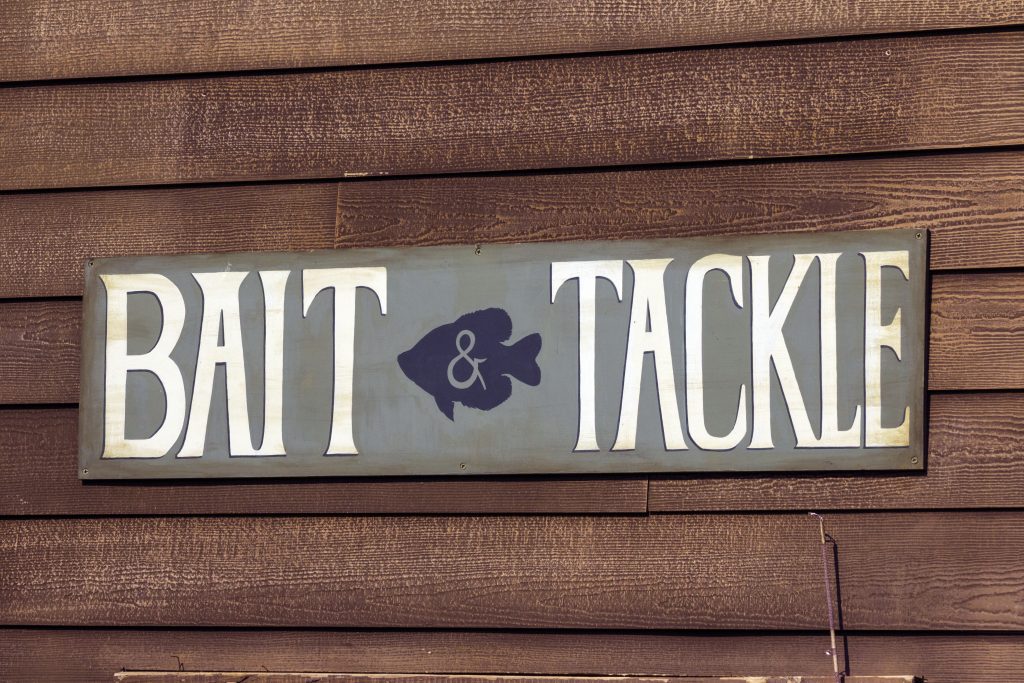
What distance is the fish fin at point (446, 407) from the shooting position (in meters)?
2.01

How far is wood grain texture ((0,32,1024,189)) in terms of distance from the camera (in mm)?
1971

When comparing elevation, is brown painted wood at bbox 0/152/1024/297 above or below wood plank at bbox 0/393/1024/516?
above

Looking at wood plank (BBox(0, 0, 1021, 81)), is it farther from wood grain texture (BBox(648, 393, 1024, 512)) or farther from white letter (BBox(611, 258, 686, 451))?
wood grain texture (BBox(648, 393, 1024, 512))

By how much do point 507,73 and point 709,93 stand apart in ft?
1.13

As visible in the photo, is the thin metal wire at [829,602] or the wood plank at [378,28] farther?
the wood plank at [378,28]

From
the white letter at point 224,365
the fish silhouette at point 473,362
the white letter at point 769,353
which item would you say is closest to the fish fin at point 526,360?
the fish silhouette at point 473,362

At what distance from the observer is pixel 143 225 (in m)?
2.14

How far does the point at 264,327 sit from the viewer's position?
6.77ft

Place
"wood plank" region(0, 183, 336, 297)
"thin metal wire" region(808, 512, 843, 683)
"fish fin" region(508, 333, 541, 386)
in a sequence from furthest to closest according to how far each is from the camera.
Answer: "wood plank" region(0, 183, 336, 297) → "fish fin" region(508, 333, 541, 386) → "thin metal wire" region(808, 512, 843, 683)

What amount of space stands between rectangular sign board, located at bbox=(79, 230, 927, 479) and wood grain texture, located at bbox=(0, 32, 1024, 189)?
0.54 ft

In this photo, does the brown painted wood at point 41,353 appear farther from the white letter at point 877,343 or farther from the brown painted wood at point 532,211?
the white letter at point 877,343

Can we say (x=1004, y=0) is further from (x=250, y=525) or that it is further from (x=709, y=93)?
(x=250, y=525)

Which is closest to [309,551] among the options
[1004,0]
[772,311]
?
[772,311]

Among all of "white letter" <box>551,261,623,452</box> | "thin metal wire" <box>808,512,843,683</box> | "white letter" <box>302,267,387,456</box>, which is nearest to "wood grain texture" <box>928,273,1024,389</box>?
"thin metal wire" <box>808,512,843,683</box>
